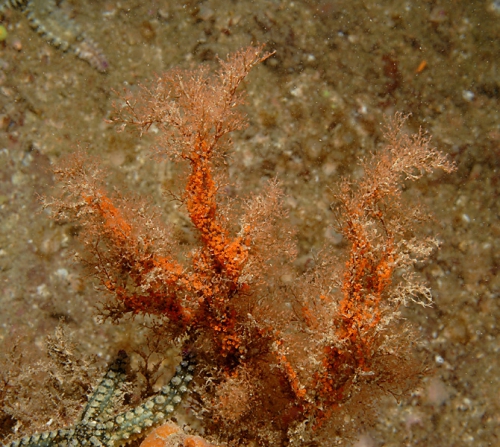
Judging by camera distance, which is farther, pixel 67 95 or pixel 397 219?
pixel 67 95

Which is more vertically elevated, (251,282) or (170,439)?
(251,282)

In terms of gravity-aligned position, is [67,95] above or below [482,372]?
above

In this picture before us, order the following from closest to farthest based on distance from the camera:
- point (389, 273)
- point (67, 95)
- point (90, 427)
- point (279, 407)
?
point (389, 273) < point (90, 427) < point (279, 407) < point (67, 95)

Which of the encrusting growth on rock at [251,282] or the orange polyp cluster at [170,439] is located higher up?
the encrusting growth on rock at [251,282]

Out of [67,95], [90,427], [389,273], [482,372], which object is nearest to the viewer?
[389,273]

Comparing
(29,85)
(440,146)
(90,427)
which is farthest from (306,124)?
(90,427)

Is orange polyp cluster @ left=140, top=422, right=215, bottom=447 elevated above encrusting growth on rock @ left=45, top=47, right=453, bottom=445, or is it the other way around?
encrusting growth on rock @ left=45, top=47, right=453, bottom=445

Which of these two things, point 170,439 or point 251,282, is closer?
point 170,439

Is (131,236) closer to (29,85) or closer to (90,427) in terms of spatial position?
(90,427)
